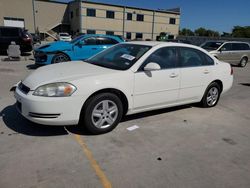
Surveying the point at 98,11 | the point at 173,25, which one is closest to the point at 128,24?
the point at 98,11

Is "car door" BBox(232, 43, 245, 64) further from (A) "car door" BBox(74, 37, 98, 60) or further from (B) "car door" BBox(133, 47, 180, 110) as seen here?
(B) "car door" BBox(133, 47, 180, 110)

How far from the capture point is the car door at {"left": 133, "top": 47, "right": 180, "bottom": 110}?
4047 millimetres

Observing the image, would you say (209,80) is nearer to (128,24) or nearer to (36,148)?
(36,148)

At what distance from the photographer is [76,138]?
3.62 m

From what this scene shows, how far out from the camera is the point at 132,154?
128 inches

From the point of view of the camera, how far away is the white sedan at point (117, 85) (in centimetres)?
340

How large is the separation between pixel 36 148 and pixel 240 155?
294cm

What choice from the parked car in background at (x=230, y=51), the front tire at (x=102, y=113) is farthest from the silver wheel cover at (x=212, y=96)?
the parked car in background at (x=230, y=51)

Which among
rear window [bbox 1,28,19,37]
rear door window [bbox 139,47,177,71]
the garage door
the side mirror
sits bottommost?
the side mirror

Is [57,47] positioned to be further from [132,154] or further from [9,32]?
[132,154]

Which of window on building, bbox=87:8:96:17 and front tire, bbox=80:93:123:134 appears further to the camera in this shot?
window on building, bbox=87:8:96:17

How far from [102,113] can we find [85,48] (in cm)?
650

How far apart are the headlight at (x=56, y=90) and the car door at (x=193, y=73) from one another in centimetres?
228

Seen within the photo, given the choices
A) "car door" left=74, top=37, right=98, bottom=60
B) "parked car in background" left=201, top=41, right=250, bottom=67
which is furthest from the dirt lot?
"parked car in background" left=201, top=41, right=250, bottom=67
